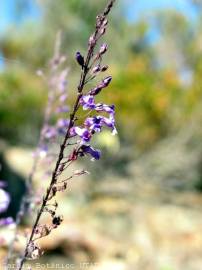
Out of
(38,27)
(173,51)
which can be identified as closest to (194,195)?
(38,27)

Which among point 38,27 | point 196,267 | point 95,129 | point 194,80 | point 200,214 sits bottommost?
point 95,129

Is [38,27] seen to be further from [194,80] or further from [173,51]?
[194,80]

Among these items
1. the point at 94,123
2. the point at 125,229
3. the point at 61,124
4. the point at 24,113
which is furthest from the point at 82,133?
the point at 24,113

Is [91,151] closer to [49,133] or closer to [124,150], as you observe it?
[49,133]

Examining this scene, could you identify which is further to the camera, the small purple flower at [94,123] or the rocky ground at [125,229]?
the rocky ground at [125,229]

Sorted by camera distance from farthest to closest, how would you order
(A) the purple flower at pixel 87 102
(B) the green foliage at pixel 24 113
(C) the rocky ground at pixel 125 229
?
(B) the green foliage at pixel 24 113 → (C) the rocky ground at pixel 125 229 → (A) the purple flower at pixel 87 102

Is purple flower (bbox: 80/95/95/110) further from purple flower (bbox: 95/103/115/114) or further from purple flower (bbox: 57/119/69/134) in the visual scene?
purple flower (bbox: 57/119/69/134)

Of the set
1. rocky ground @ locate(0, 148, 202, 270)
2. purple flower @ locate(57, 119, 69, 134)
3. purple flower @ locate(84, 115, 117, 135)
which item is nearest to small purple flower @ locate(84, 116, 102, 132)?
purple flower @ locate(84, 115, 117, 135)

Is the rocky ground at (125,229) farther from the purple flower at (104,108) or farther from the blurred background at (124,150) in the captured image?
the purple flower at (104,108)

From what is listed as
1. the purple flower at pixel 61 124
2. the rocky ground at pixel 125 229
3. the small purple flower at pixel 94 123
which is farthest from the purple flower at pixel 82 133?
the rocky ground at pixel 125 229
